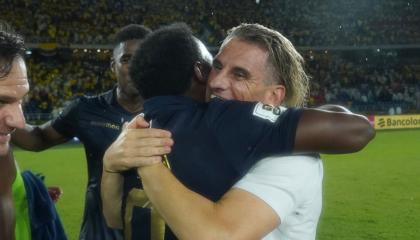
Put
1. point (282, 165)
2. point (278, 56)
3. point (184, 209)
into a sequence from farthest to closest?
point (278, 56) → point (282, 165) → point (184, 209)

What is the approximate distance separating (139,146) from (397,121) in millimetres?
20730

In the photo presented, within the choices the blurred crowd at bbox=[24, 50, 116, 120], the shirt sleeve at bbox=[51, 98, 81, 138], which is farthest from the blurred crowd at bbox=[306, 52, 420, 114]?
the shirt sleeve at bbox=[51, 98, 81, 138]

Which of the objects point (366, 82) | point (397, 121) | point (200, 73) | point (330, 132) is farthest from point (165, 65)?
point (366, 82)

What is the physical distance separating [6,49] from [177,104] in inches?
23.7

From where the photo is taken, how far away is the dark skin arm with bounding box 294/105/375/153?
5.78ft

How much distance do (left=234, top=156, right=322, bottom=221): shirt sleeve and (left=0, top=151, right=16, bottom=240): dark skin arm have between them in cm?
79

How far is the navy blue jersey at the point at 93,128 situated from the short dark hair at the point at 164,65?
6.21 ft

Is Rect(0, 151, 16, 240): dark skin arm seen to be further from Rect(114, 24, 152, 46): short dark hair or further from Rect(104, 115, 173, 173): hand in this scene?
Rect(114, 24, 152, 46): short dark hair

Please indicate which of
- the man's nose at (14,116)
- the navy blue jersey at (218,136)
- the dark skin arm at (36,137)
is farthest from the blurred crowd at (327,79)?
the navy blue jersey at (218,136)

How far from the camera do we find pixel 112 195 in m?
2.17

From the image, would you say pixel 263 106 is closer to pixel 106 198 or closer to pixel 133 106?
pixel 106 198

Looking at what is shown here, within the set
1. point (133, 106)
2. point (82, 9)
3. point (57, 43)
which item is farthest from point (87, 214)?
point (82, 9)

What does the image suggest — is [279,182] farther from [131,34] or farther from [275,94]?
[131,34]

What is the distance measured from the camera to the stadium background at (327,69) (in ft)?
29.4
